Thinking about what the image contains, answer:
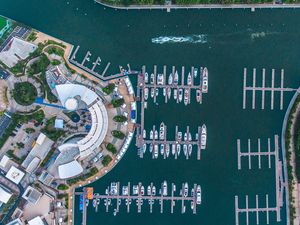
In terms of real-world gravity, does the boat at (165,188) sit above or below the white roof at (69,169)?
below

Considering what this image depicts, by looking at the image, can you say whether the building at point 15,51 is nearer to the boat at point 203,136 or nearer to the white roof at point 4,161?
the white roof at point 4,161

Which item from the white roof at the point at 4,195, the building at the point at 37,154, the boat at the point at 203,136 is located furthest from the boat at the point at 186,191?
the white roof at the point at 4,195

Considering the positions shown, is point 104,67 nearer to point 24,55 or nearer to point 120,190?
point 24,55

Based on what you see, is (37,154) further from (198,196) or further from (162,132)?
(198,196)

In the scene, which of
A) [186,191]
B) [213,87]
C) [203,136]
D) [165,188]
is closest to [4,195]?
[165,188]

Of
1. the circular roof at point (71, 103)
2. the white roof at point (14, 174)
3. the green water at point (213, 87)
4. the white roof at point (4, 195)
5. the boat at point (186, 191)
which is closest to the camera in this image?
the circular roof at point (71, 103)

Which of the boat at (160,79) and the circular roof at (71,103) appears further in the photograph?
the boat at (160,79)

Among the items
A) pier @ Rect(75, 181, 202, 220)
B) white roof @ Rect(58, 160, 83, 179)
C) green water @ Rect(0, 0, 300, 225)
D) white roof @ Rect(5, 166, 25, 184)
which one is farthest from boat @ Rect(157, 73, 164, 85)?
white roof @ Rect(5, 166, 25, 184)
